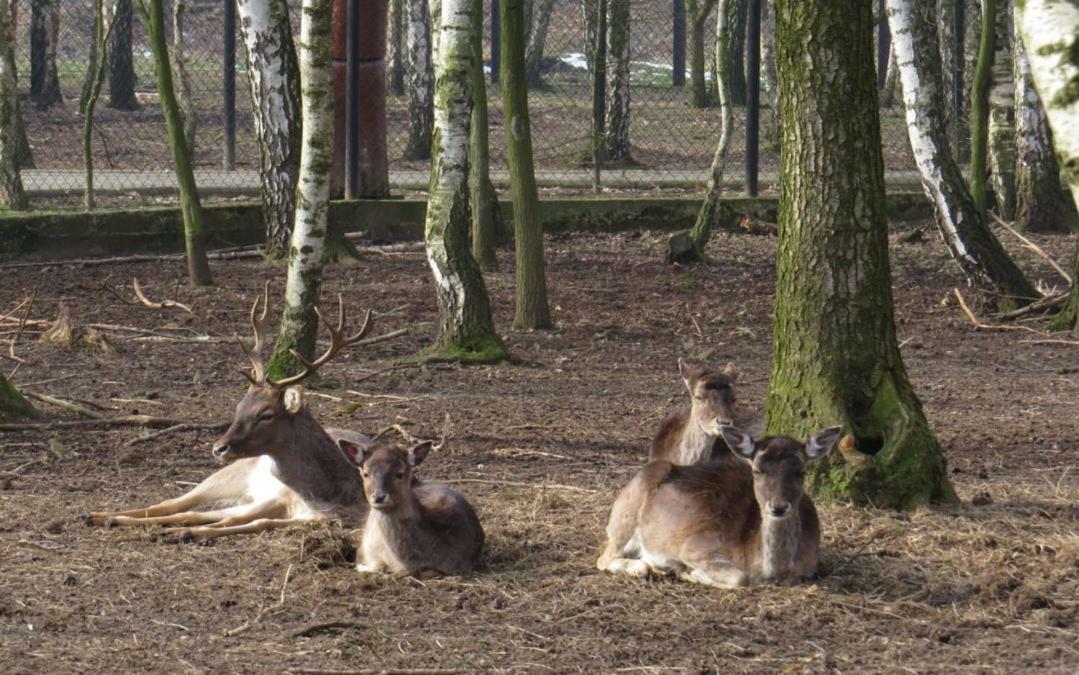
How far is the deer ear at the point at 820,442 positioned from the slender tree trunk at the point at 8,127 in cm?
1027

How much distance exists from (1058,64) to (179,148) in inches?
351

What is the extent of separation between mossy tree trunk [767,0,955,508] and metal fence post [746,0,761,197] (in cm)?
840

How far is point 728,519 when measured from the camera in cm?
609

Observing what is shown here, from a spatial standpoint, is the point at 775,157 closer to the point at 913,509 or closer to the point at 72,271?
the point at 72,271

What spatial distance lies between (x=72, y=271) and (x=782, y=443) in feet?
30.2

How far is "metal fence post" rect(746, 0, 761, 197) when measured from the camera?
1542cm

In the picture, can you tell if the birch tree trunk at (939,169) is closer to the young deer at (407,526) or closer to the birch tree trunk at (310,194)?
the birch tree trunk at (310,194)

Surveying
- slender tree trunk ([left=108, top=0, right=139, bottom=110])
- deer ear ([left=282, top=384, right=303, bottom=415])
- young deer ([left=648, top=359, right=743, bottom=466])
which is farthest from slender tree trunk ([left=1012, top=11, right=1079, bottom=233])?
slender tree trunk ([left=108, top=0, right=139, bottom=110])

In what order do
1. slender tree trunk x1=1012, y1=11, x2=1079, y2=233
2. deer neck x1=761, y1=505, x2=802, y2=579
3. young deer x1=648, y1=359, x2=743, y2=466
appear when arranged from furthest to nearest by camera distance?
slender tree trunk x1=1012, y1=11, x2=1079, y2=233 < young deer x1=648, y1=359, x2=743, y2=466 < deer neck x1=761, y1=505, x2=802, y2=579

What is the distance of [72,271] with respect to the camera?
13625 millimetres

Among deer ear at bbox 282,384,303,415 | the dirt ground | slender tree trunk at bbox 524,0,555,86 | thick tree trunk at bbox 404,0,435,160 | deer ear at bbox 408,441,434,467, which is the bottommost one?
the dirt ground

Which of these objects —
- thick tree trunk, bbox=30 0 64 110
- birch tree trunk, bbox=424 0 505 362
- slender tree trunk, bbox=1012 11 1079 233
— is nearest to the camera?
birch tree trunk, bbox=424 0 505 362

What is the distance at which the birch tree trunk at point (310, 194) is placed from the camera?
9039 millimetres

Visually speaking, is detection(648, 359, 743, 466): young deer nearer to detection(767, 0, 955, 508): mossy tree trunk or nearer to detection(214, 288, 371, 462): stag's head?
detection(767, 0, 955, 508): mossy tree trunk
